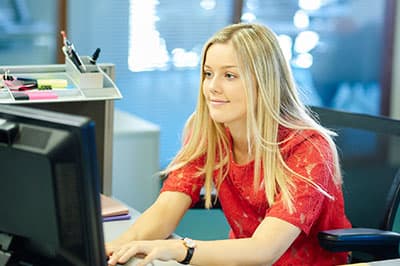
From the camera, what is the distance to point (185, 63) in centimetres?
414

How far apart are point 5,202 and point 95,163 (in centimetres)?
22

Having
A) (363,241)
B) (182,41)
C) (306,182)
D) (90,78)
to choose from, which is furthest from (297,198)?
(182,41)

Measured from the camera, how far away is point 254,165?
6.45 feet

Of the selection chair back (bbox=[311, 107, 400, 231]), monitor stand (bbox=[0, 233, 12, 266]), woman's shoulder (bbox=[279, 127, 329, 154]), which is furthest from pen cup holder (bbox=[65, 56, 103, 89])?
monitor stand (bbox=[0, 233, 12, 266])

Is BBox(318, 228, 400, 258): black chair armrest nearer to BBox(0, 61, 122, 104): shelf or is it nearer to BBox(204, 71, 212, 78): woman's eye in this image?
BBox(204, 71, 212, 78): woman's eye

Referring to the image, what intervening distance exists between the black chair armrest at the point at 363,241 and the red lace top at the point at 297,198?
0.05 m

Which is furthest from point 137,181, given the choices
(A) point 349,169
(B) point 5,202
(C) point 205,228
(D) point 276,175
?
(B) point 5,202

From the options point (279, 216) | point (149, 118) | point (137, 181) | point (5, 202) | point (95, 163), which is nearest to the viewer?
point (95, 163)

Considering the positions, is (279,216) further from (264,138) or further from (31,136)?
(31,136)

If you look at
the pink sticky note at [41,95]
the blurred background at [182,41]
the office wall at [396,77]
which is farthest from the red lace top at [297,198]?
the office wall at [396,77]

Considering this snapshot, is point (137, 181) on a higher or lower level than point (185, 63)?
lower

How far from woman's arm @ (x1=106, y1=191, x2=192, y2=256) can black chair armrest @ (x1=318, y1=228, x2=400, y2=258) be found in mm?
352

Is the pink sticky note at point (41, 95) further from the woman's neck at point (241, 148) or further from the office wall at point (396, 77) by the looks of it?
the office wall at point (396, 77)

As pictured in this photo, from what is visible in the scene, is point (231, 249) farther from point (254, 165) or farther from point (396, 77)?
point (396, 77)
